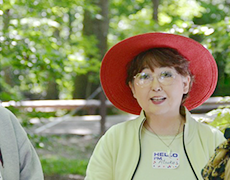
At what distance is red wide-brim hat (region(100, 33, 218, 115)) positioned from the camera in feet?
6.98

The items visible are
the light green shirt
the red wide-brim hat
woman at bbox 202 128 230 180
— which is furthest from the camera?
the red wide-brim hat

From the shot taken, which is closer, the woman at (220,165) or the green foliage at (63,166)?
the woman at (220,165)

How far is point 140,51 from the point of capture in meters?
2.21

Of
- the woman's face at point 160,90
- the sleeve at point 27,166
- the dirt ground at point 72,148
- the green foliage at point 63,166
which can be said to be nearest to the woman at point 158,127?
the woman's face at point 160,90

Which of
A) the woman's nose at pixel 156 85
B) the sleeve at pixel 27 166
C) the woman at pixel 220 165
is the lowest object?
the sleeve at pixel 27 166

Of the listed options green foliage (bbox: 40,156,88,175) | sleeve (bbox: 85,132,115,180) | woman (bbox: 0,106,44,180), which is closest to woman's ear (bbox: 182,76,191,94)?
sleeve (bbox: 85,132,115,180)

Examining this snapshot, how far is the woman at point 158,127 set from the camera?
6.40 feet

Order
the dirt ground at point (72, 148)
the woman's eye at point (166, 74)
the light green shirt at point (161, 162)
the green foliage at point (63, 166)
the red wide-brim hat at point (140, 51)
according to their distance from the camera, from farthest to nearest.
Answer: the dirt ground at point (72, 148) → the green foliage at point (63, 166) → the red wide-brim hat at point (140, 51) → the woman's eye at point (166, 74) → the light green shirt at point (161, 162)

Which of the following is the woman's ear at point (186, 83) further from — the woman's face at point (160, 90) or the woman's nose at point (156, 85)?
the woman's nose at point (156, 85)

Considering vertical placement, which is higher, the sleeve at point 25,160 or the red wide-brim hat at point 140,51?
the red wide-brim hat at point 140,51

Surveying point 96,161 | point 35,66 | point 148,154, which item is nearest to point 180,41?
point 148,154

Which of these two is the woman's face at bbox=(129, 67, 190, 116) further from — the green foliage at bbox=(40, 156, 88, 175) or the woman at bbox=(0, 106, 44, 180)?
the green foliage at bbox=(40, 156, 88, 175)

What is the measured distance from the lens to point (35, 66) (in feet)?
13.9

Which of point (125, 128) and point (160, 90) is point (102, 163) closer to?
point (125, 128)
